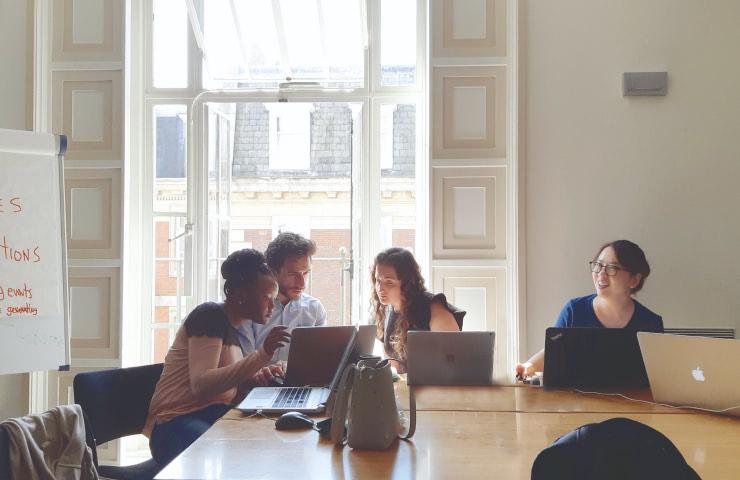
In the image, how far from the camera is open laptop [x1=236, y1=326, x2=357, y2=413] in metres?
2.31

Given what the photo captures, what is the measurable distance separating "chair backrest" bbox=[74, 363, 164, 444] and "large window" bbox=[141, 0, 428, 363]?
135 centimetres

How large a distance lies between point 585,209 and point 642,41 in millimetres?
932

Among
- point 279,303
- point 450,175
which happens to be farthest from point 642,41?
point 279,303

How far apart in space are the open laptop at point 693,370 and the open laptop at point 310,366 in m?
0.99

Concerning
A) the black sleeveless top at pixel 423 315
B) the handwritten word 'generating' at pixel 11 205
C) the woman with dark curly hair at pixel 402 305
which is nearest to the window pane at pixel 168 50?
the handwritten word 'generating' at pixel 11 205

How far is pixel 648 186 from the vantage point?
3.65 meters

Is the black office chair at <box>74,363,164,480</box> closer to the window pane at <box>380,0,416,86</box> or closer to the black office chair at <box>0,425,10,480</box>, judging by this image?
the black office chair at <box>0,425,10,480</box>

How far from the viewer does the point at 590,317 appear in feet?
10.2

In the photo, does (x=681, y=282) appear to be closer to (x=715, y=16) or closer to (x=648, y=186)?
(x=648, y=186)

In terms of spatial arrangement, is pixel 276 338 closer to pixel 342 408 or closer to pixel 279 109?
pixel 342 408

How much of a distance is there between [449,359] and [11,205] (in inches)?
75.3

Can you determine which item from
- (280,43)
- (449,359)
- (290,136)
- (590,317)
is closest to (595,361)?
(449,359)

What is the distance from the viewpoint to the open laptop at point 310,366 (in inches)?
91.1

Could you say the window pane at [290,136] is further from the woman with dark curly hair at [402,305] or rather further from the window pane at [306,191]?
the woman with dark curly hair at [402,305]
